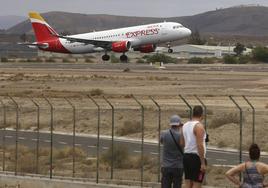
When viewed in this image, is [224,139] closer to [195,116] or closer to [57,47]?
[195,116]

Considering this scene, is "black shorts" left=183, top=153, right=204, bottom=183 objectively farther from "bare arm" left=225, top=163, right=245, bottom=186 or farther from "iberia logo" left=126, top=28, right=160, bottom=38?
"iberia logo" left=126, top=28, right=160, bottom=38

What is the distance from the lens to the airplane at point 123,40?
92.0 m

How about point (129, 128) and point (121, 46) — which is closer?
point (129, 128)

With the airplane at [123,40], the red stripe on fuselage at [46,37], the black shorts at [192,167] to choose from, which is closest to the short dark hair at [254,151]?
the black shorts at [192,167]

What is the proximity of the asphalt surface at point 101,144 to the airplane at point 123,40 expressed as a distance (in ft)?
176

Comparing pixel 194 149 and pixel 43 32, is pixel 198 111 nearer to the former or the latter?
pixel 194 149

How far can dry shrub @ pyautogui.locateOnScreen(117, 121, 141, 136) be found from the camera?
3672 centimetres

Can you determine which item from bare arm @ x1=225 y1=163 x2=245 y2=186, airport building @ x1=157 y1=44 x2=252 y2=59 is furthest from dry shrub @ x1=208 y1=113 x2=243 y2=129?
airport building @ x1=157 y1=44 x2=252 y2=59

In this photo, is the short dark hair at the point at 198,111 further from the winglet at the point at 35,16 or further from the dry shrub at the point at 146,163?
the winglet at the point at 35,16

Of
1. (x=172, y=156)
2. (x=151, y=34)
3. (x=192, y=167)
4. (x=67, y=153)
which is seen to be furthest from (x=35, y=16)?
(x=192, y=167)

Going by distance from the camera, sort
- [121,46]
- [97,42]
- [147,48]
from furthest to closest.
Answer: [97,42] → [147,48] → [121,46]

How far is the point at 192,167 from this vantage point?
14.7 meters

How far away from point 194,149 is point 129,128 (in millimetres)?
22616

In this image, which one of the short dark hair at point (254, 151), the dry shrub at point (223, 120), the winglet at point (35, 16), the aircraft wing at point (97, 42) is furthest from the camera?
the winglet at point (35, 16)
